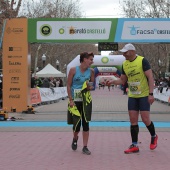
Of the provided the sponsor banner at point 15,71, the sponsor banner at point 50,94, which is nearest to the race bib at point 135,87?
the sponsor banner at point 15,71

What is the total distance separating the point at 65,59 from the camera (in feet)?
232

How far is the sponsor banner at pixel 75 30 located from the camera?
18.5 metres

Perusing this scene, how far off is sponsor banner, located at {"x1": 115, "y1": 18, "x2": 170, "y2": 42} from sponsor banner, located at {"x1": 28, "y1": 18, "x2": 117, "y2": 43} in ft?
1.10

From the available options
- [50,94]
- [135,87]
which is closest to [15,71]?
[135,87]

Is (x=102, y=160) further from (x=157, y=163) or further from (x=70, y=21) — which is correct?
(x=70, y=21)

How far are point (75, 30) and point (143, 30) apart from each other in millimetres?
2648

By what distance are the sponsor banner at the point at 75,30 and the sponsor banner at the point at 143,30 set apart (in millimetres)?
334

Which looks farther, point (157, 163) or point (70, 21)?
point (70, 21)

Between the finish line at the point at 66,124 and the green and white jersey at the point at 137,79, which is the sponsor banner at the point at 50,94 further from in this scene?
the green and white jersey at the point at 137,79

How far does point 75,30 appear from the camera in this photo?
18.6 metres

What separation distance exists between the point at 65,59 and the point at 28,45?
168 feet

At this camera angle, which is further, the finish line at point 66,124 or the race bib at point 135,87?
the finish line at point 66,124

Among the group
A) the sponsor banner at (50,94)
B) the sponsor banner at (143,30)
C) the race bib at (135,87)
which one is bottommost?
the sponsor banner at (50,94)

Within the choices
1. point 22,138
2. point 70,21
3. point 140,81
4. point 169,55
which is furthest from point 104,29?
point 169,55
